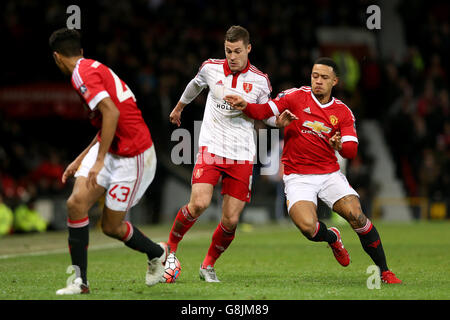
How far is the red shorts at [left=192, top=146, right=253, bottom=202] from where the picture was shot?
834 cm

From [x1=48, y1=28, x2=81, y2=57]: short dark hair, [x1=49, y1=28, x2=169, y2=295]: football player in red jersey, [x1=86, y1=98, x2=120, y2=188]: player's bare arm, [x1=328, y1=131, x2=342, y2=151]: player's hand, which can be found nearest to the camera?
[x1=86, y1=98, x2=120, y2=188]: player's bare arm

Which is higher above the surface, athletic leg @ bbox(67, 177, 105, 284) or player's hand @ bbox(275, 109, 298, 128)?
player's hand @ bbox(275, 109, 298, 128)

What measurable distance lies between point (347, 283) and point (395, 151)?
1621 cm

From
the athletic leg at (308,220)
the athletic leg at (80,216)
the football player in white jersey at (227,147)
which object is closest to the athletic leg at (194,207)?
the football player in white jersey at (227,147)

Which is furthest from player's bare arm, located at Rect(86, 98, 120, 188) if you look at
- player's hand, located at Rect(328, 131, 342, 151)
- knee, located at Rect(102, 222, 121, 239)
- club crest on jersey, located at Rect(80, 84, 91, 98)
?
player's hand, located at Rect(328, 131, 342, 151)

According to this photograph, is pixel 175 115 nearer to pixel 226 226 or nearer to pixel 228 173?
pixel 228 173

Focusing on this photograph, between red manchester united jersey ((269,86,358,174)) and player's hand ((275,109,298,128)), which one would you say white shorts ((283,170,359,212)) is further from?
player's hand ((275,109,298,128))

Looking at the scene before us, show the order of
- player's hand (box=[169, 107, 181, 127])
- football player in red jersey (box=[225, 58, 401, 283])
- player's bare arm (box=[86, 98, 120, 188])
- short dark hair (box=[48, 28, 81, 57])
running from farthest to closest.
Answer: player's hand (box=[169, 107, 181, 127]), football player in red jersey (box=[225, 58, 401, 283]), short dark hair (box=[48, 28, 81, 57]), player's bare arm (box=[86, 98, 120, 188])

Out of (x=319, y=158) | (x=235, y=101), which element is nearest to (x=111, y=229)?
(x=235, y=101)

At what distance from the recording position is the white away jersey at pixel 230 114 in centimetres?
838

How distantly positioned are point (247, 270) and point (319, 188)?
1607 mm

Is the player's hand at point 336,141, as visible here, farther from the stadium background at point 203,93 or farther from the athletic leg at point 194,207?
the stadium background at point 203,93

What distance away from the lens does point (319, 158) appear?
331 inches
